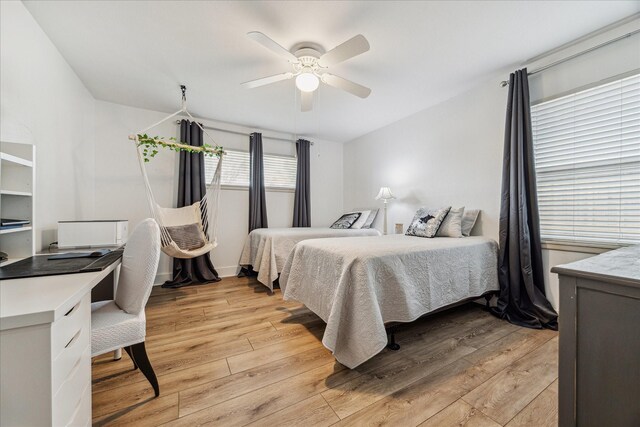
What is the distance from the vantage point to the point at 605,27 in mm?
1819

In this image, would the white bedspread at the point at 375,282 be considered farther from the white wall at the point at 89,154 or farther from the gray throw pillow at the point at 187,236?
the white wall at the point at 89,154

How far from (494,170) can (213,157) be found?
3.60 meters

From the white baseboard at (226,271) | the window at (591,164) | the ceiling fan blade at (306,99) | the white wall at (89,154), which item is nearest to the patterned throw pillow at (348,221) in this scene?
the white wall at (89,154)

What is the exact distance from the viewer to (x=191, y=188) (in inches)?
132

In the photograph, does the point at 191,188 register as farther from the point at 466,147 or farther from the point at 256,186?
the point at 466,147

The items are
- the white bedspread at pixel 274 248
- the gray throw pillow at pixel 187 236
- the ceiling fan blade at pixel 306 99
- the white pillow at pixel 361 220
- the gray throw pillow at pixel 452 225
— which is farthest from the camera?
the white pillow at pixel 361 220

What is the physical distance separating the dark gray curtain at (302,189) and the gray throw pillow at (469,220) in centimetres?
239

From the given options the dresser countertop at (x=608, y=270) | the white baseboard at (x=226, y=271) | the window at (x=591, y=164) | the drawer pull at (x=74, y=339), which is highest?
the window at (x=591, y=164)

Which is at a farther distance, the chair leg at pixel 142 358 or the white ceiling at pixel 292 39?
the white ceiling at pixel 292 39

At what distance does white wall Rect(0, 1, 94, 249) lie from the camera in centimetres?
149

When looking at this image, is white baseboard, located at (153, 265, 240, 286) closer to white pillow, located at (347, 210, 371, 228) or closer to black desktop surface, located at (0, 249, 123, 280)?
white pillow, located at (347, 210, 371, 228)

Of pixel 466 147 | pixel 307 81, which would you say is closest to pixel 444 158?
pixel 466 147

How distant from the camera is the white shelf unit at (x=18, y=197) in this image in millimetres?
1382

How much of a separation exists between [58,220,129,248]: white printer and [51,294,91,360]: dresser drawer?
133 cm
